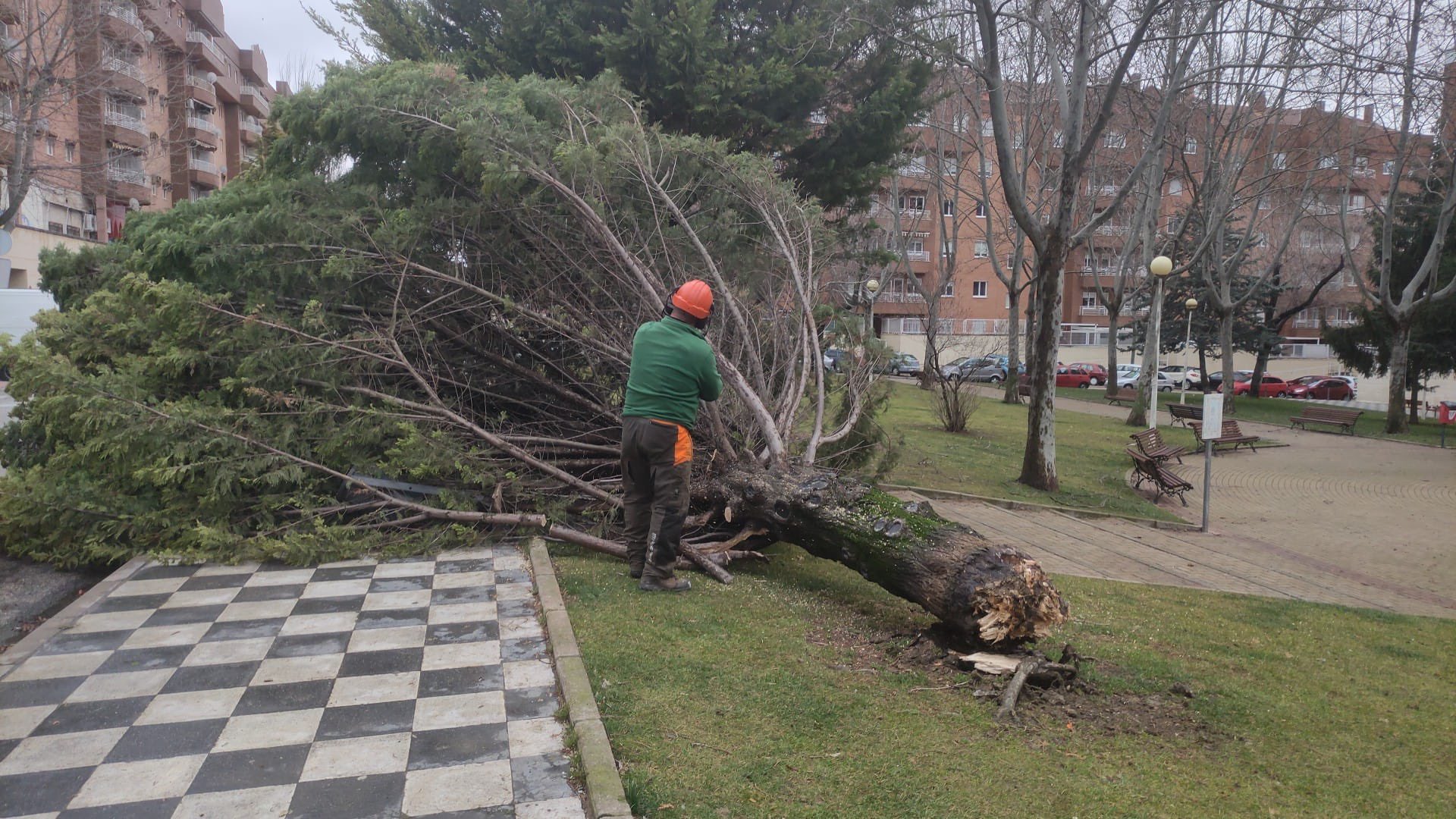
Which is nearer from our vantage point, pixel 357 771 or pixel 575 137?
pixel 357 771

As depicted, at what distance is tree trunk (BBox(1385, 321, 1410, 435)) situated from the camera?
24.8m

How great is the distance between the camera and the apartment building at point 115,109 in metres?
17.9

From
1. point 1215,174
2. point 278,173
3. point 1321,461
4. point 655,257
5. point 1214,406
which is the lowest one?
point 1321,461

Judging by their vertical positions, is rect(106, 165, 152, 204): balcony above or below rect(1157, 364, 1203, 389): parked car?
above

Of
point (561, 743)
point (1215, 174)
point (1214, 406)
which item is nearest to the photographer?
point (561, 743)

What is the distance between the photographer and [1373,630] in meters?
6.93

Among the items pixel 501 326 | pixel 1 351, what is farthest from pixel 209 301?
pixel 501 326

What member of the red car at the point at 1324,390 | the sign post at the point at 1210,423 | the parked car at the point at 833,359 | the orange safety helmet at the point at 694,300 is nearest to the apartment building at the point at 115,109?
the orange safety helmet at the point at 694,300

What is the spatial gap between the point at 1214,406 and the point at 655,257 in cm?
771

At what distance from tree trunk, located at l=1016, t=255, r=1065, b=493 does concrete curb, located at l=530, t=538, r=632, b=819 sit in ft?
29.9

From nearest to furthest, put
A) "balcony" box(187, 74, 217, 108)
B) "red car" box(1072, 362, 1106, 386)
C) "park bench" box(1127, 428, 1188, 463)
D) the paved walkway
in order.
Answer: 1. the paved walkway
2. "park bench" box(1127, 428, 1188, 463)
3. "balcony" box(187, 74, 217, 108)
4. "red car" box(1072, 362, 1106, 386)

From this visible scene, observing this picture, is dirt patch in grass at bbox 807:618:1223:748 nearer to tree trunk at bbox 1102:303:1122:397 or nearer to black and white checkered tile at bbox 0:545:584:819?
black and white checkered tile at bbox 0:545:584:819

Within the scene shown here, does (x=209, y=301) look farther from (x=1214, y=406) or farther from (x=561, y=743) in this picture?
(x=1214, y=406)

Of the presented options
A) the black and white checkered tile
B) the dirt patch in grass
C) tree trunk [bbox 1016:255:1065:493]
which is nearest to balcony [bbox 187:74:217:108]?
tree trunk [bbox 1016:255:1065:493]
